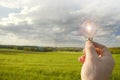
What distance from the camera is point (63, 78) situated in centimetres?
1206

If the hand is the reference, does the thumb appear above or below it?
above

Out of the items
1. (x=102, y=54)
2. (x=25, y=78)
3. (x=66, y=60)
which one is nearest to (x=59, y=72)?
(x=25, y=78)

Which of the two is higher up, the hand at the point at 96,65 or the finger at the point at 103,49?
the finger at the point at 103,49

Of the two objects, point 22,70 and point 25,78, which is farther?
point 22,70

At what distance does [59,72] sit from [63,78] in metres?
0.87

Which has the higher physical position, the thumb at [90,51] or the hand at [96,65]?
the thumb at [90,51]

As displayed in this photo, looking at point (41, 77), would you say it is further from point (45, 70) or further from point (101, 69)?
point (101, 69)

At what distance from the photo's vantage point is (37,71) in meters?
13.3

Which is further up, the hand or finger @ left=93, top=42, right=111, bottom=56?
finger @ left=93, top=42, right=111, bottom=56

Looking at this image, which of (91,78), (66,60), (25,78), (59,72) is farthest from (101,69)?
(66,60)

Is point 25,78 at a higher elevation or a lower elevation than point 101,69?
lower

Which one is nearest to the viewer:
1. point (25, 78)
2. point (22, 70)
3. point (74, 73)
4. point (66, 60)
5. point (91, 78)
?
point (91, 78)

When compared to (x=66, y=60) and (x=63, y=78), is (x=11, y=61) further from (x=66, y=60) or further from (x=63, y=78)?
(x=63, y=78)

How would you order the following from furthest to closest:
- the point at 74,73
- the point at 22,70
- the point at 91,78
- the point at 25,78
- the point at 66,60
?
the point at 66,60 < the point at 22,70 < the point at 74,73 < the point at 25,78 < the point at 91,78
